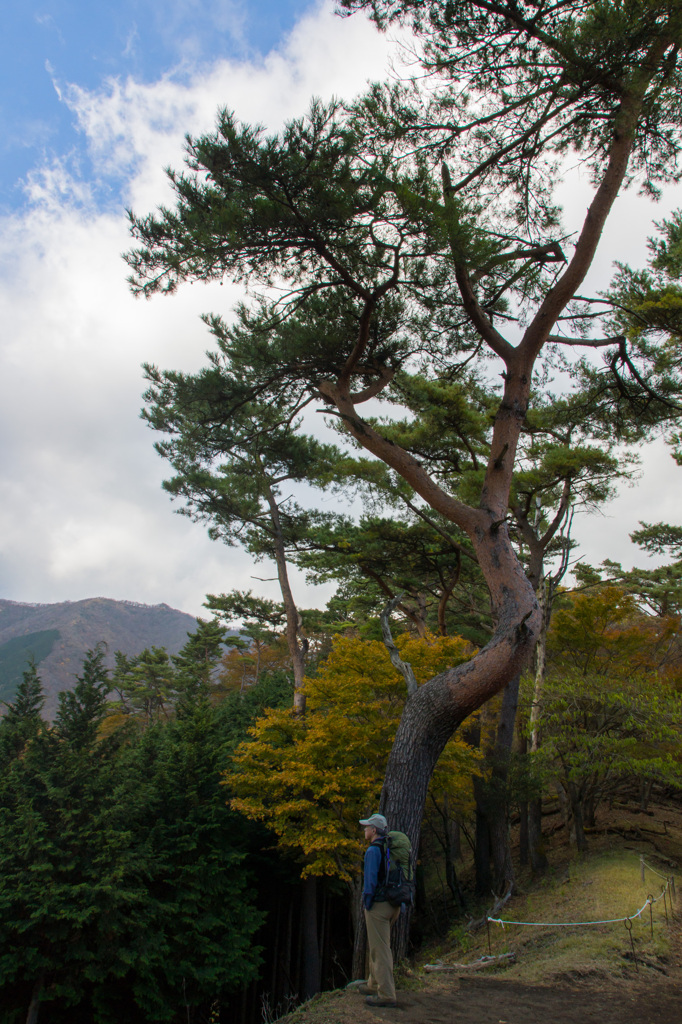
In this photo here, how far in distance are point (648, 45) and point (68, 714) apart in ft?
43.2

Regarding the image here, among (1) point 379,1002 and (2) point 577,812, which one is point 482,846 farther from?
(1) point 379,1002

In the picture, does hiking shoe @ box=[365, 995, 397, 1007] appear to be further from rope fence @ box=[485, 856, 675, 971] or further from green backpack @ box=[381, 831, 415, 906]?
rope fence @ box=[485, 856, 675, 971]

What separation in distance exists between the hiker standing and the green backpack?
0.07 feet

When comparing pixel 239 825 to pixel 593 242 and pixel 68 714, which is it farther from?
pixel 593 242

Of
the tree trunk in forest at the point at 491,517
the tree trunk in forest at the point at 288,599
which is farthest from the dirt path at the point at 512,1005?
the tree trunk in forest at the point at 288,599

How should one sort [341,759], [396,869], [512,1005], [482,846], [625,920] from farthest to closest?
[482,846]
[341,759]
[625,920]
[512,1005]
[396,869]

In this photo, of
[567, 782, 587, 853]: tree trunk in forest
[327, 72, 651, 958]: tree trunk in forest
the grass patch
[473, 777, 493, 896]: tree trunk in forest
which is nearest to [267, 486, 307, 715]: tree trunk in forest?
[473, 777, 493, 896]: tree trunk in forest

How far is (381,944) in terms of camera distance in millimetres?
3865

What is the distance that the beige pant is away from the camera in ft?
12.7

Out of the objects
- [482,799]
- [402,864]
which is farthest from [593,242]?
[482,799]

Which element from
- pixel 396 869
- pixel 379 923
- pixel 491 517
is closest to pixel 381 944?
pixel 379 923

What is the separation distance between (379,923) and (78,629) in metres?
172

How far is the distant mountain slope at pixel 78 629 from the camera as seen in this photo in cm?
13775

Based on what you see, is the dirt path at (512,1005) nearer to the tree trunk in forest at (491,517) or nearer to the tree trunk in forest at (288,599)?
the tree trunk in forest at (491,517)
